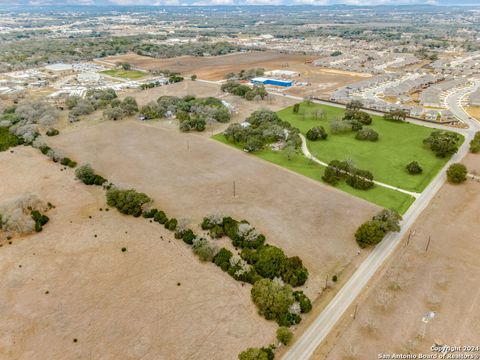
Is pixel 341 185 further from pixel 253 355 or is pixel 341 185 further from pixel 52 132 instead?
pixel 52 132

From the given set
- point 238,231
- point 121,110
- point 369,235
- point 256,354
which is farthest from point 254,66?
point 256,354

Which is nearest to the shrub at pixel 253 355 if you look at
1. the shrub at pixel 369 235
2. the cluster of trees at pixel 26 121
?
the shrub at pixel 369 235

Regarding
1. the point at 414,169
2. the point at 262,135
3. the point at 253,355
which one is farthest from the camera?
the point at 262,135

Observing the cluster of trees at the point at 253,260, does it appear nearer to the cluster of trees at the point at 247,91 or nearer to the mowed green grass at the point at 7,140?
the mowed green grass at the point at 7,140

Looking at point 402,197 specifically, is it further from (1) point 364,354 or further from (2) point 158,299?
(2) point 158,299

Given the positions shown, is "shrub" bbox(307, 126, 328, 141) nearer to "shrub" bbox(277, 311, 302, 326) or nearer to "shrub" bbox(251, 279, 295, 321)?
"shrub" bbox(251, 279, 295, 321)
